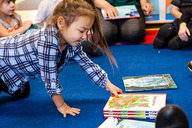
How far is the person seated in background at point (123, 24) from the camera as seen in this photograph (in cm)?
211

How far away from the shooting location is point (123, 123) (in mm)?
968

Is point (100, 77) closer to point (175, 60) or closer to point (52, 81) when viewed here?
point (52, 81)

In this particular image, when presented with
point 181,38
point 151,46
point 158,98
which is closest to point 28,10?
point 151,46

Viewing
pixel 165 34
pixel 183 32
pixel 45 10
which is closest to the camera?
pixel 183 32

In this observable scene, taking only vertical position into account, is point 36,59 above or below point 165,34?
above

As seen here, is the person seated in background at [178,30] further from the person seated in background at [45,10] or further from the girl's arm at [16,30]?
Answer: the girl's arm at [16,30]

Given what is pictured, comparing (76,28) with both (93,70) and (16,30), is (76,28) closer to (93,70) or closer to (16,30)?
(93,70)

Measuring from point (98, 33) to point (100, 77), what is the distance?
202 mm

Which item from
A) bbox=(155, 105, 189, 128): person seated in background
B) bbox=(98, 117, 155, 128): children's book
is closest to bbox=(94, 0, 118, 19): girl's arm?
bbox=(98, 117, 155, 128): children's book

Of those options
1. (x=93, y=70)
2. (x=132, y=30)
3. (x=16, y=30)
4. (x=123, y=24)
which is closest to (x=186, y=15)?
(x=132, y=30)

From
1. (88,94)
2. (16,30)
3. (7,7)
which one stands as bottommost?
(88,94)

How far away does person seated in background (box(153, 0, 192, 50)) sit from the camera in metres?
1.79

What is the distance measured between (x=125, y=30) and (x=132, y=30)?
0.07 meters

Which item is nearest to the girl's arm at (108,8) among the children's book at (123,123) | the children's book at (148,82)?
the children's book at (148,82)
